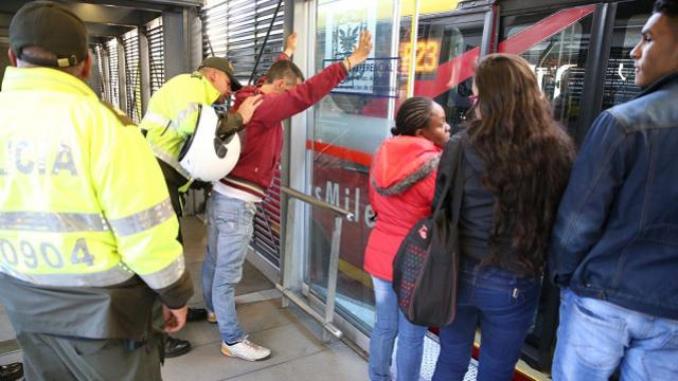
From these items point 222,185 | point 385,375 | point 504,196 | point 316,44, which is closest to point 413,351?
point 385,375

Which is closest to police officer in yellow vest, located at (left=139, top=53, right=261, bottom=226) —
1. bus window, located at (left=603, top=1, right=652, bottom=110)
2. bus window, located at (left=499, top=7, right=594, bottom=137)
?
bus window, located at (left=499, top=7, right=594, bottom=137)

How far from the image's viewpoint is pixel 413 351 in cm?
203

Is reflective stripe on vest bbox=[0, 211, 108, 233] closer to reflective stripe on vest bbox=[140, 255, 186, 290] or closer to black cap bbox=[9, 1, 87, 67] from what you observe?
reflective stripe on vest bbox=[140, 255, 186, 290]

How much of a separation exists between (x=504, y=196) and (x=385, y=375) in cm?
111

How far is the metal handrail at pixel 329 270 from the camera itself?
270 centimetres

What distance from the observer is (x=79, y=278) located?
1.37 m

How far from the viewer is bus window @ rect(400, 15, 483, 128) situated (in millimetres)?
3260

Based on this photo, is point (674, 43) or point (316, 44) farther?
point (316, 44)

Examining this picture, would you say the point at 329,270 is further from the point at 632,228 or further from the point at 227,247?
the point at 632,228

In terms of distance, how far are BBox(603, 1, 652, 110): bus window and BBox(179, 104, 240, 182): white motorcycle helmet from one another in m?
1.81

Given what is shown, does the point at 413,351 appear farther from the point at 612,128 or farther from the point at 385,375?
the point at 612,128

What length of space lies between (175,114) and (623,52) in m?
2.12

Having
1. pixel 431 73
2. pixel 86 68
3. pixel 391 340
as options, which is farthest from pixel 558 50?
pixel 86 68

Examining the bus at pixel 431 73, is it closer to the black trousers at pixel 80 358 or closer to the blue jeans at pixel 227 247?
the blue jeans at pixel 227 247
